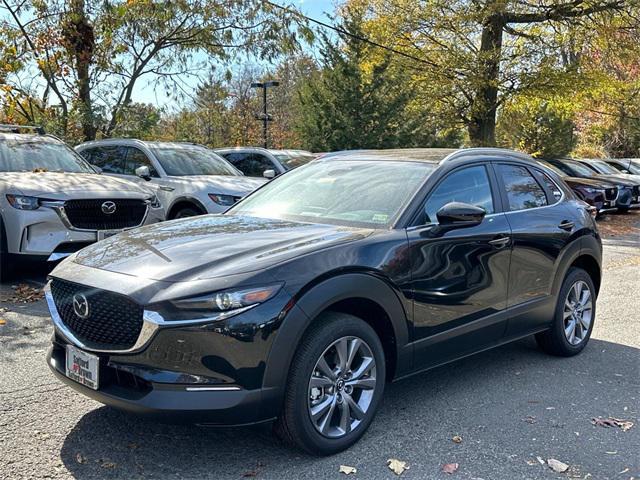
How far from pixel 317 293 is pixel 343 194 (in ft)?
4.29

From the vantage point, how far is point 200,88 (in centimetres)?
1844

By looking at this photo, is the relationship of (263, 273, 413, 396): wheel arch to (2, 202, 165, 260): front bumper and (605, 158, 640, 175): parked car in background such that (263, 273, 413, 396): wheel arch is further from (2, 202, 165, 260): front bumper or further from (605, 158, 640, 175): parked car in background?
(605, 158, 640, 175): parked car in background

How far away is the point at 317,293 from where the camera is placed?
322cm

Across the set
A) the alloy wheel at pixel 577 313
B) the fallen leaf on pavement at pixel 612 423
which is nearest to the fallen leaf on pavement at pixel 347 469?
the fallen leaf on pavement at pixel 612 423

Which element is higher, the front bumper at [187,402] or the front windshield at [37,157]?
the front windshield at [37,157]

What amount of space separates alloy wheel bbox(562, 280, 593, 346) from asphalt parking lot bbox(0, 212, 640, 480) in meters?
0.25

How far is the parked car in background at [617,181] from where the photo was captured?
17750 mm

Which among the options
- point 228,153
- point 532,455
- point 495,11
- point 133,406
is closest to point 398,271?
point 532,455

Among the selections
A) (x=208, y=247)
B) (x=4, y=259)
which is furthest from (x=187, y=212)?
(x=208, y=247)

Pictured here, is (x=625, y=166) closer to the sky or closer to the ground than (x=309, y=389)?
closer to the sky

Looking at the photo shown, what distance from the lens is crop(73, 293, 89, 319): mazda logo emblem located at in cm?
Result: 325

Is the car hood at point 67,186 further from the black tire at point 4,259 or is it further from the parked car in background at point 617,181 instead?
the parked car in background at point 617,181

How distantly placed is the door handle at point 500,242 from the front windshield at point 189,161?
6.25 metres

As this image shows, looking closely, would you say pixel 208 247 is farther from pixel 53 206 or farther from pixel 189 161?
pixel 189 161
